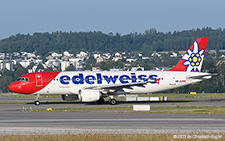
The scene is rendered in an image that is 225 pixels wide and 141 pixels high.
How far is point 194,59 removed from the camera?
2309 inches

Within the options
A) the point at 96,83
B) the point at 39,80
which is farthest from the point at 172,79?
the point at 39,80

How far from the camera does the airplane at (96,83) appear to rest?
177 feet

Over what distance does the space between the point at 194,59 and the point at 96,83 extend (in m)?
13.5

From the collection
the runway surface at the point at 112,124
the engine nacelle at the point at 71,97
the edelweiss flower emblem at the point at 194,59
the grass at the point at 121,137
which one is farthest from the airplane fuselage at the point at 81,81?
the grass at the point at 121,137

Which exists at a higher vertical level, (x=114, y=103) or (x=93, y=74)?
(x=93, y=74)

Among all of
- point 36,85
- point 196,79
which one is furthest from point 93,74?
point 196,79

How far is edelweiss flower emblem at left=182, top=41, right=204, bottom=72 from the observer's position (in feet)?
192

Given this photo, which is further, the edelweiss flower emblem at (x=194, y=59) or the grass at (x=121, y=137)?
the edelweiss flower emblem at (x=194, y=59)

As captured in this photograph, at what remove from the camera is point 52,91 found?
180 ft

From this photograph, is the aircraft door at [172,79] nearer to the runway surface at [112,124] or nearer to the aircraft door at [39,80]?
the aircraft door at [39,80]

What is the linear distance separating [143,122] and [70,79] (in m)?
23.8

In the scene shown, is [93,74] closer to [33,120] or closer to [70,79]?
[70,79]

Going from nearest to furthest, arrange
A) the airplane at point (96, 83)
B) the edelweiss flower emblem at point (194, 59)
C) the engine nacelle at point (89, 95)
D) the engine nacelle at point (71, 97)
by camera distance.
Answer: the engine nacelle at point (89, 95), the airplane at point (96, 83), the engine nacelle at point (71, 97), the edelweiss flower emblem at point (194, 59)

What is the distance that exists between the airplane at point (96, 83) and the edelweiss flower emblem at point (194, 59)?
3.77 feet
